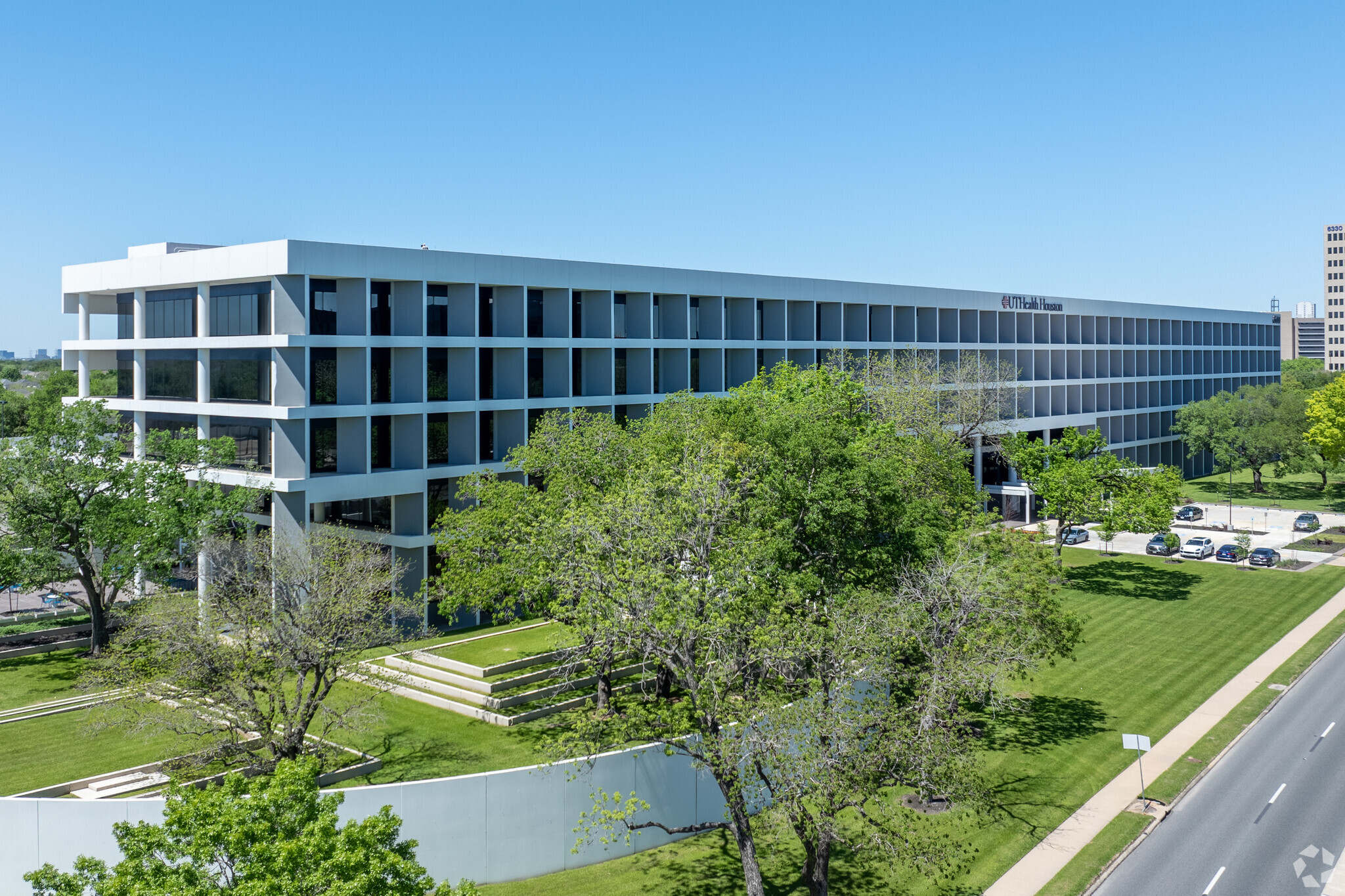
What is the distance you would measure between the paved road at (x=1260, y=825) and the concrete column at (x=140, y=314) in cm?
5810

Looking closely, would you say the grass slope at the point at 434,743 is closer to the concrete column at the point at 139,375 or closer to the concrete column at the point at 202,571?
the concrete column at the point at 202,571

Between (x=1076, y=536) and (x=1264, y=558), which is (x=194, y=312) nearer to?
(x=1076, y=536)

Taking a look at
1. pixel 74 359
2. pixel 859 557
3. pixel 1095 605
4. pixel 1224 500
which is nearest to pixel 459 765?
pixel 859 557

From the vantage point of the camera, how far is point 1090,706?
152ft

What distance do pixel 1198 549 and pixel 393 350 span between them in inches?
2455

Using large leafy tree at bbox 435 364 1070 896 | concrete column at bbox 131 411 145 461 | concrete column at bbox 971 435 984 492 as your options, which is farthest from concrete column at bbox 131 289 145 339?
concrete column at bbox 971 435 984 492

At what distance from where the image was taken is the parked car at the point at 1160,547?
80625 millimetres

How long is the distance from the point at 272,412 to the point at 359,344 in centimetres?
551

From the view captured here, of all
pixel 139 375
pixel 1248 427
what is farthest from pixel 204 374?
pixel 1248 427

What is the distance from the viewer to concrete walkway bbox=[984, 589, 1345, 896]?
103ft

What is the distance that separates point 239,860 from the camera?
19.9 meters

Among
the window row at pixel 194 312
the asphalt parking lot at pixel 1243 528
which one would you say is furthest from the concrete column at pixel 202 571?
the asphalt parking lot at pixel 1243 528

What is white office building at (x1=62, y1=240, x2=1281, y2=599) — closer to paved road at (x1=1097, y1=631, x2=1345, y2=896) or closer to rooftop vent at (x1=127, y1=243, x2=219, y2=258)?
rooftop vent at (x1=127, y1=243, x2=219, y2=258)

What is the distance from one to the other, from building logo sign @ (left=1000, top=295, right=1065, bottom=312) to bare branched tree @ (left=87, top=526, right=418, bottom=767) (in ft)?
257
